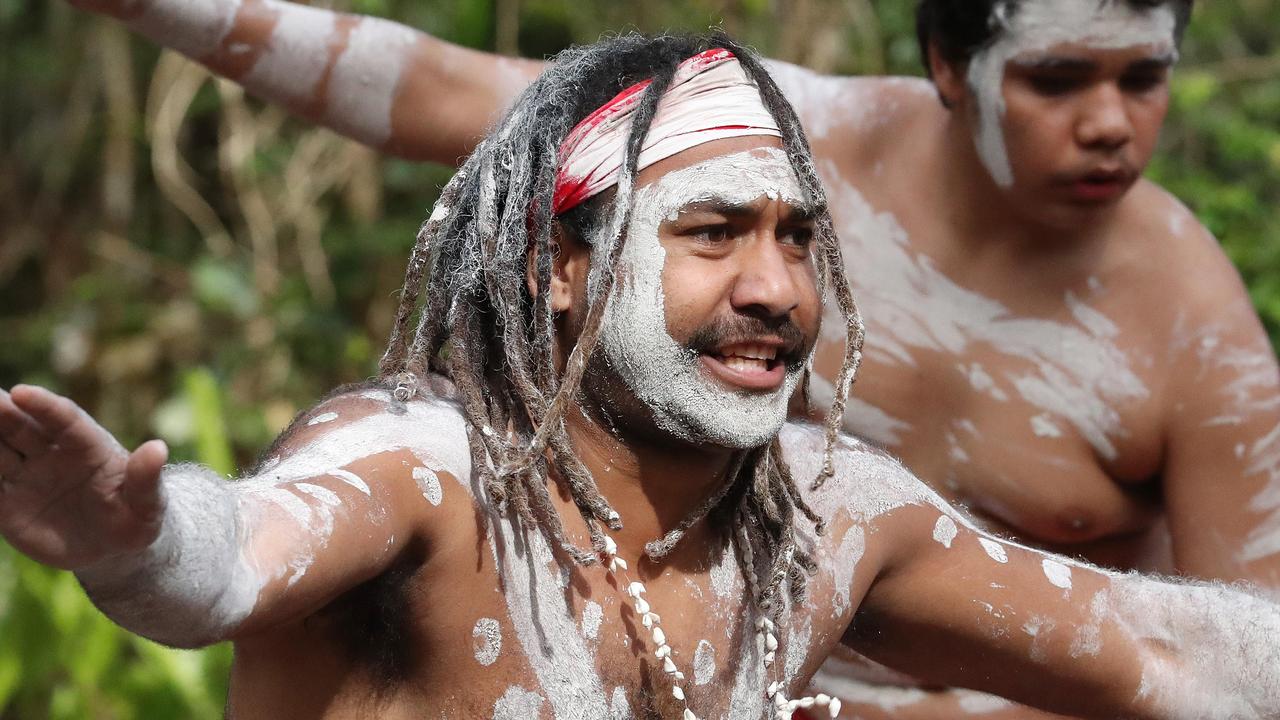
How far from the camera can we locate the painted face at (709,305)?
90.7 inches

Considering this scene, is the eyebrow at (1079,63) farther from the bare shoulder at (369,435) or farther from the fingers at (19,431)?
the fingers at (19,431)

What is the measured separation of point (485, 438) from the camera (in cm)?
224

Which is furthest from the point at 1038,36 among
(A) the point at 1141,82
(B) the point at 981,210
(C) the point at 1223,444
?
(C) the point at 1223,444

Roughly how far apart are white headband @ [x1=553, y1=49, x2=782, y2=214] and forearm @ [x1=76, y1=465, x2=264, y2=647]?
30.6 inches

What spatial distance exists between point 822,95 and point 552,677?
1.66m

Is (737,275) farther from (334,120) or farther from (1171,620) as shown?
(334,120)

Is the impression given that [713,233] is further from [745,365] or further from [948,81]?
[948,81]

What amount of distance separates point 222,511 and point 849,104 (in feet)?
6.85

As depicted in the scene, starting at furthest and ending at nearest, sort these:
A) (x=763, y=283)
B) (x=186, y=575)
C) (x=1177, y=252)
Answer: (x=1177, y=252)
(x=763, y=283)
(x=186, y=575)

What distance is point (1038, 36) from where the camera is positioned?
10.8 feet

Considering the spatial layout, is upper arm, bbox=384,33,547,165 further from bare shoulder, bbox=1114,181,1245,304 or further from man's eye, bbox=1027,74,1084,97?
bare shoulder, bbox=1114,181,1245,304

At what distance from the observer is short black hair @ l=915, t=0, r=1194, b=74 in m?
3.34

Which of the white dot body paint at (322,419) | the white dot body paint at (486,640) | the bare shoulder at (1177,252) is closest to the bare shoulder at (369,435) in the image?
the white dot body paint at (322,419)

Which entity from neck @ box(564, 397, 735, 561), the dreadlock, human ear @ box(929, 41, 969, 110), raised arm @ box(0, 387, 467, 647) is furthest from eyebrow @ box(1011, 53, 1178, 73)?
raised arm @ box(0, 387, 467, 647)
